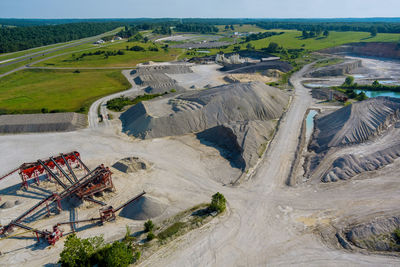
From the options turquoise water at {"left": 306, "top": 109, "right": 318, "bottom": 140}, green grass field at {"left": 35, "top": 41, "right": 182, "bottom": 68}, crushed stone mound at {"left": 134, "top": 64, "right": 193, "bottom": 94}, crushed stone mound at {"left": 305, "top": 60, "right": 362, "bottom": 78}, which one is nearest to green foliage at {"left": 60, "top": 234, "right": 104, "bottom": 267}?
turquoise water at {"left": 306, "top": 109, "right": 318, "bottom": 140}

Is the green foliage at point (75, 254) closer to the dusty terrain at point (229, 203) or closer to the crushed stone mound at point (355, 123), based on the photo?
the dusty terrain at point (229, 203)

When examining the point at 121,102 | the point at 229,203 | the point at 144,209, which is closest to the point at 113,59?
the point at 121,102

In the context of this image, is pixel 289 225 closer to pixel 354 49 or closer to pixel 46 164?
pixel 46 164

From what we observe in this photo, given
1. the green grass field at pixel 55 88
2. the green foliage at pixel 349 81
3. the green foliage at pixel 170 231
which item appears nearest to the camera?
the green foliage at pixel 170 231

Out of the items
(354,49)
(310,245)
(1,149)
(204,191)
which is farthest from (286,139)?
(354,49)

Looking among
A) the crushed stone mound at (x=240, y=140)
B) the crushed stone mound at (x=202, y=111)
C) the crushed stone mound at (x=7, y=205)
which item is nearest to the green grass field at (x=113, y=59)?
the crushed stone mound at (x=202, y=111)

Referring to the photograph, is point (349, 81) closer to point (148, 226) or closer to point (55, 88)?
point (148, 226)
